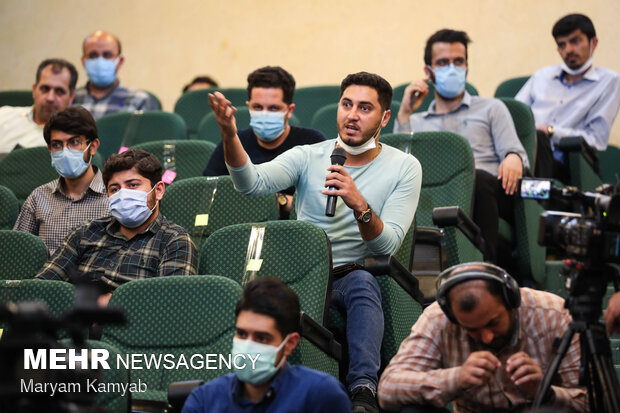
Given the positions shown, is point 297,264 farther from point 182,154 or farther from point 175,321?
point 182,154

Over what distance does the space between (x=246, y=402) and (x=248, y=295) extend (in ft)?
0.85

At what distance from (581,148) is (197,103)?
2486 mm

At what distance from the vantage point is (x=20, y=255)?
3.18 meters

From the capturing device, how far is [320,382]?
203 cm

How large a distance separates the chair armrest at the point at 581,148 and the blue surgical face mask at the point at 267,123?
54.7 inches

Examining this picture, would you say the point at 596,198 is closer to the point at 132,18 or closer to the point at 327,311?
the point at 327,311

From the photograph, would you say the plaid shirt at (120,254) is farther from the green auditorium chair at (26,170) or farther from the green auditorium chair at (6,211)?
the green auditorium chair at (26,170)

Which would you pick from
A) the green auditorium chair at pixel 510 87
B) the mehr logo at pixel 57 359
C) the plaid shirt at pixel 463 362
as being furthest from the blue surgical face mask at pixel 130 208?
the green auditorium chair at pixel 510 87

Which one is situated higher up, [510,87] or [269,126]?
[510,87]

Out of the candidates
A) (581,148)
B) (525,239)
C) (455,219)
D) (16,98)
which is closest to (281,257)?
(455,219)

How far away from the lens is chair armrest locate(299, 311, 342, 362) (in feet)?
8.11

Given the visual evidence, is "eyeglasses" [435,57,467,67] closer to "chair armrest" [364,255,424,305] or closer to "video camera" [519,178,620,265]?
"chair armrest" [364,255,424,305]

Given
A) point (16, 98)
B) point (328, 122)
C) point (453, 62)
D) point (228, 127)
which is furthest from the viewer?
point (16, 98)

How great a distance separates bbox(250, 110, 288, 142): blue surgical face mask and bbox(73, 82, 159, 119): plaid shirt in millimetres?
1751
